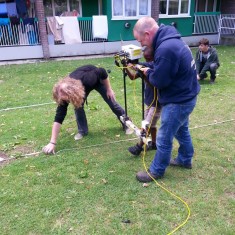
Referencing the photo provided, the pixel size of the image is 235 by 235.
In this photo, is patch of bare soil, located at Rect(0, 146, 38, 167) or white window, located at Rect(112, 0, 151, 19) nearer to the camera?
patch of bare soil, located at Rect(0, 146, 38, 167)

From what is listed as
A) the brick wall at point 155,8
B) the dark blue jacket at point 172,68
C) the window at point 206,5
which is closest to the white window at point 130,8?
the brick wall at point 155,8

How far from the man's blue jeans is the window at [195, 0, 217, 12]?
1386 centimetres

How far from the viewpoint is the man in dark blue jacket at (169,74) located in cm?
244

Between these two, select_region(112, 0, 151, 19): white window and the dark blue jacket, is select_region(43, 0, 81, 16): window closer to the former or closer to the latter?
select_region(112, 0, 151, 19): white window

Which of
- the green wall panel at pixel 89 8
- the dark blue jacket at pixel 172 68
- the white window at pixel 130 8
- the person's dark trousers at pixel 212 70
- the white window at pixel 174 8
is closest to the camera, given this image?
the dark blue jacket at pixel 172 68

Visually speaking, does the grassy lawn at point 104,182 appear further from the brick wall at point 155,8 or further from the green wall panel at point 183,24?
the green wall panel at point 183,24

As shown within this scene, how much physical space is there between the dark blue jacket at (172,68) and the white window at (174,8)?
1149 centimetres

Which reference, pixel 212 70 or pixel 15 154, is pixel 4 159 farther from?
pixel 212 70

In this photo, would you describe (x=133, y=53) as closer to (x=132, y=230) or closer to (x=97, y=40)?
(x=132, y=230)

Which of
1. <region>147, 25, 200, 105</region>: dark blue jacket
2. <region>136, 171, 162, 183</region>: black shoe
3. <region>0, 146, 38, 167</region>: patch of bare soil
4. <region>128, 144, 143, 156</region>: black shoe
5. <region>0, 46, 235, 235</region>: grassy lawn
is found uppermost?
<region>147, 25, 200, 105</region>: dark blue jacket

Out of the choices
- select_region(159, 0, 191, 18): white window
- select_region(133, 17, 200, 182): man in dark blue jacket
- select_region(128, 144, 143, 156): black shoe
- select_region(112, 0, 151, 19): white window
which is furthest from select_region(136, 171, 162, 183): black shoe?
select_region(159, 0, 191, 18): white window

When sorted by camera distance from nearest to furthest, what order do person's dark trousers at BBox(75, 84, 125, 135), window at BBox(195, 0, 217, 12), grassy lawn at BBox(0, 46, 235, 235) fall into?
grassy lawn at BBox(0, 46, 235, 235)
person's dark trousers at BBox(75, 84, 125, 135)
window at BBox(195, 0, 217, 12)

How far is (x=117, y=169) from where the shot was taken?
3.37 metres

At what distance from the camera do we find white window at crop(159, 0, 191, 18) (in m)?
13.4
